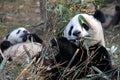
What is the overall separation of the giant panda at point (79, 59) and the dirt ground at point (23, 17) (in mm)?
3270

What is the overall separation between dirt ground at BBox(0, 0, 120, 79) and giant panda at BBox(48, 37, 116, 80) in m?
3.27

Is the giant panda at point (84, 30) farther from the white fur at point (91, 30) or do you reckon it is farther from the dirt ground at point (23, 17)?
the dirt ground at point (23, 17)

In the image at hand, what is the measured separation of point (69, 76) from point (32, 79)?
2.32 ft

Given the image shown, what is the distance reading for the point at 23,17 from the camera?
9523 mm

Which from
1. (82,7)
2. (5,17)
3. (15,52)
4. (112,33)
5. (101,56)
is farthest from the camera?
(5,17)

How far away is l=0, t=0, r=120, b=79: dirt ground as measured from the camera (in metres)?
8.06

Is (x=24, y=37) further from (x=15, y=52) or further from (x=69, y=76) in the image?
(x=69, y=76)

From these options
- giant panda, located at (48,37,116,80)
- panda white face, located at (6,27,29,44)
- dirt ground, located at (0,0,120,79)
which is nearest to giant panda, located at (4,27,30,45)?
panda white face, located at (6,27,29,44)

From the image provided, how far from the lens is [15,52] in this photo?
514cm

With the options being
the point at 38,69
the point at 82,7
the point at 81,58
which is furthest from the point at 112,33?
the point at 38,69

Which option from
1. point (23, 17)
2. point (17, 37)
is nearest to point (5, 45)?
point (17, 37)

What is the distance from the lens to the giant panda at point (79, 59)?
4312mm

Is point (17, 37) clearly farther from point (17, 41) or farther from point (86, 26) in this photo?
point (86, 26)

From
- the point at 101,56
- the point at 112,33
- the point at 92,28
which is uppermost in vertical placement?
the point at 92,28
